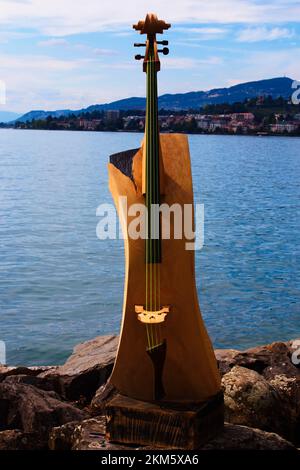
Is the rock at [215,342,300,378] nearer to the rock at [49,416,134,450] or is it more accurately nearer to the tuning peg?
the rock at [49,416,134,450]

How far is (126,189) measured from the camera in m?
8.00

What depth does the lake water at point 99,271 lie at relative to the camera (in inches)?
648

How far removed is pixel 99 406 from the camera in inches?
376

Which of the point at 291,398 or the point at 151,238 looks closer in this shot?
Result: the point at 151,238

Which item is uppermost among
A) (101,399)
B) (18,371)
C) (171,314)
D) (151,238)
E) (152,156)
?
(152,156)

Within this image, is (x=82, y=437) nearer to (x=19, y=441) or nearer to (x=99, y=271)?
(x=19, y=441)

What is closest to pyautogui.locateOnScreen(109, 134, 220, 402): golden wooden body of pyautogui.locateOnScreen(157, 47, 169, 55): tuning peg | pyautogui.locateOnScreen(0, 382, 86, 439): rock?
pyautogui.locateOnScreen(157, 47, 169, 55): tuning peg

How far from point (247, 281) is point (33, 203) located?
65.4 ft

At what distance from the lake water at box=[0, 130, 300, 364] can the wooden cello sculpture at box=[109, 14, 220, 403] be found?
6.76 m

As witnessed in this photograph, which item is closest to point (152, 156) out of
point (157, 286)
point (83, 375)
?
point (157, 286)

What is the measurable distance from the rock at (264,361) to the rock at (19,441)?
265 centimetres

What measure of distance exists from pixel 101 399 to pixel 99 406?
82mm

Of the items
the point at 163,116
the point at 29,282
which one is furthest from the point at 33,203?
the point at 163,116

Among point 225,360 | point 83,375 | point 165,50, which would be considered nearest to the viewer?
point 165,50
